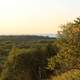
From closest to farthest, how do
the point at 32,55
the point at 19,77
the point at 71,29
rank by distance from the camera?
the point at 71,29
the point at 19,77
the point at 32,55

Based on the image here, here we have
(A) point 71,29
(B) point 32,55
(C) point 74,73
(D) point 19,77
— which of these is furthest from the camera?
(B) point 32,55

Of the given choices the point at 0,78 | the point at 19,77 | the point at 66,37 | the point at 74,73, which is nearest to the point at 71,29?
the point at 66,37

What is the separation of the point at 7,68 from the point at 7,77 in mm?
1141

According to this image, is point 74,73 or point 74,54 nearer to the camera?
point 74,54

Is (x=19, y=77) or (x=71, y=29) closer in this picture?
(x=71, y=29)

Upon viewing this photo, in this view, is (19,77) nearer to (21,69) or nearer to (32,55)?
(21,69)

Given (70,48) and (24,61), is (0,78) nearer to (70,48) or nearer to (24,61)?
(24,61)

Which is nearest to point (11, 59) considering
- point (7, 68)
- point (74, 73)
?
point (7, 68)

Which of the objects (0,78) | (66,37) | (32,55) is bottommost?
(0,78)

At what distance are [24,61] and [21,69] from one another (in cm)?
122

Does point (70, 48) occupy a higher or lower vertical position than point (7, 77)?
higher

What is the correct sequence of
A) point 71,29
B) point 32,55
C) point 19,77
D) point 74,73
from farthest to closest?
point 32,55
point 19,77
point 74,73
point 71,29

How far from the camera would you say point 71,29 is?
17844mm

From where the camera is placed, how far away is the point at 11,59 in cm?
3497
